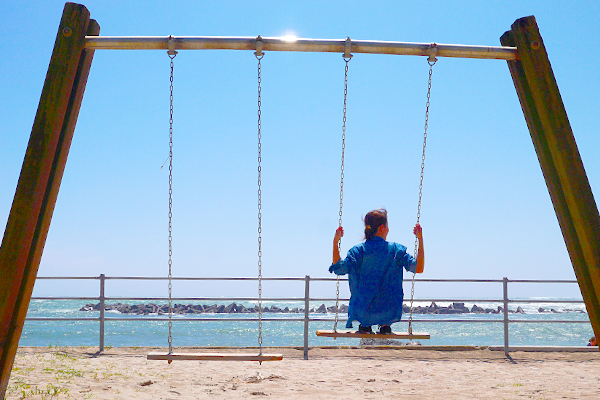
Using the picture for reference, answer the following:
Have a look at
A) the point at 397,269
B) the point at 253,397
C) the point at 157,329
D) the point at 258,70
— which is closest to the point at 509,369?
the point at 397,269

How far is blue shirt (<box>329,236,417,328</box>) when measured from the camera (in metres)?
4.68

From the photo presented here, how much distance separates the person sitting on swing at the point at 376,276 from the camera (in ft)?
15.3

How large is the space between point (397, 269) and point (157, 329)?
79.9 ft

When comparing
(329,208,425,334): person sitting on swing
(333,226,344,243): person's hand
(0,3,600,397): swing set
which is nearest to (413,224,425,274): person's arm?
(329,208,425,334): person sitting on swing

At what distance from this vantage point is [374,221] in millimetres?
4938

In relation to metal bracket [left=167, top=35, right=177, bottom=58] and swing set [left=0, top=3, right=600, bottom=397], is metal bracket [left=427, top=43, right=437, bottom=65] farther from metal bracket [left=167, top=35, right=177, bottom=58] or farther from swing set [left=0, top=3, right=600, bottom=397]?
metal bracket [left=167, top=35, right=177, bottom=58]

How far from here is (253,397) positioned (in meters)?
5.00

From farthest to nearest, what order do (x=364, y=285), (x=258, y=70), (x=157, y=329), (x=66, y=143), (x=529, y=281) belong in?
(x=157, y=329)
(x=529, y=281)
(x=364, y=285)
(x=258, y=70)
(x=66, y=143)

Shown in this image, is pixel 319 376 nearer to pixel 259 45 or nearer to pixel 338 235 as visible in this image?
pixel 338 235

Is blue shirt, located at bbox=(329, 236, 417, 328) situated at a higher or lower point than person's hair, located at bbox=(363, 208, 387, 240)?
lower

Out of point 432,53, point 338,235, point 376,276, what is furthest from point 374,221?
point 432,53

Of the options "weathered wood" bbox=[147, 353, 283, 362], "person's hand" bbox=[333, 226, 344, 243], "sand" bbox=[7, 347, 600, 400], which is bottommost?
"sand" bbox=[7, 347, 600, 400]

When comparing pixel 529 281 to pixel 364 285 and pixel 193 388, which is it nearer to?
pixel 364 285

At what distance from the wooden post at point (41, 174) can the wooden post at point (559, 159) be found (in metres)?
3.39
